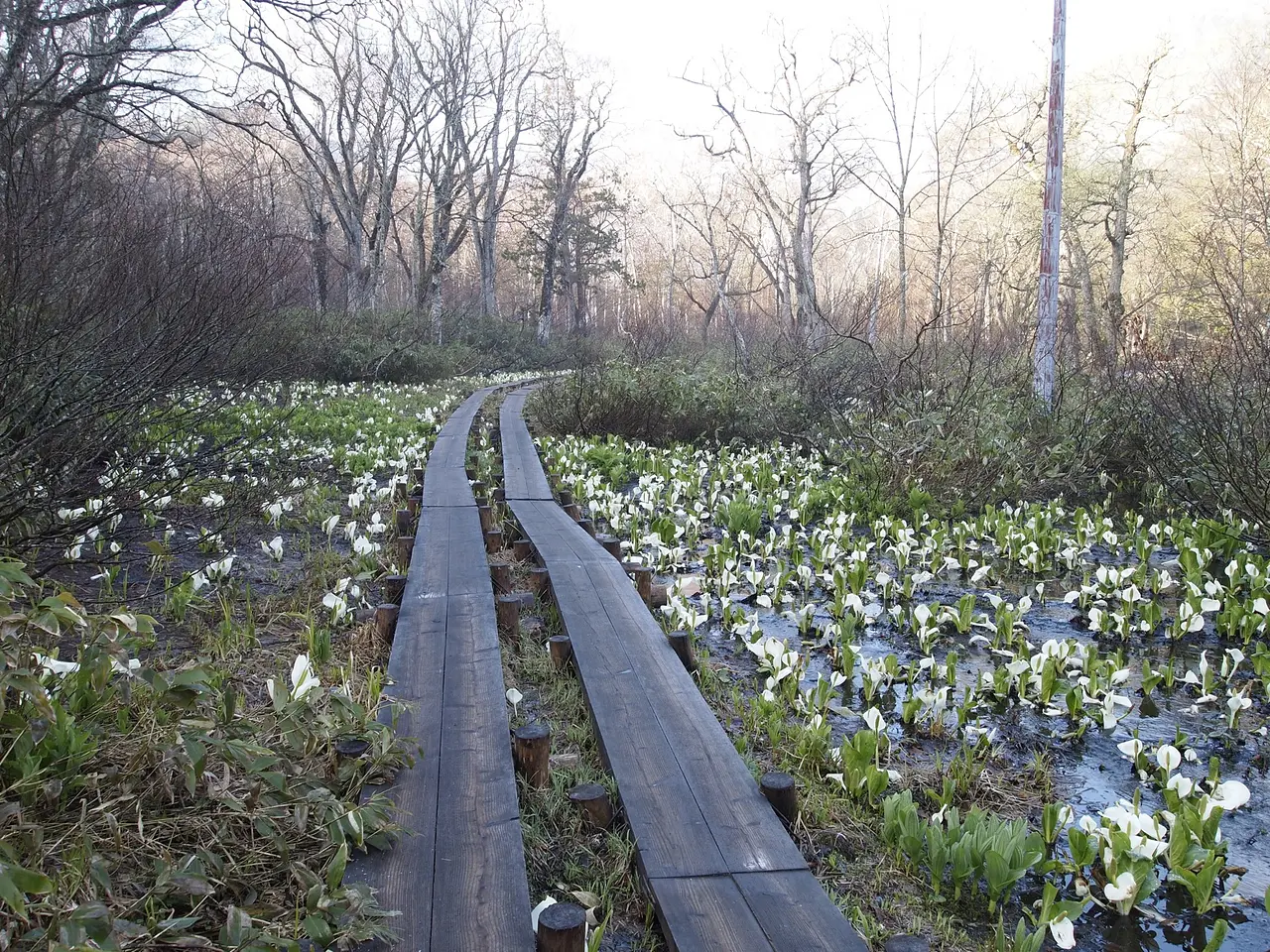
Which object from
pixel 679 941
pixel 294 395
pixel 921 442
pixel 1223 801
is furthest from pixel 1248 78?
pixel 679 941

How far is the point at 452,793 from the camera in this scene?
8.12 ft

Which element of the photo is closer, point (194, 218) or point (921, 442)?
point (921, 442)

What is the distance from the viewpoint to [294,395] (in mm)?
12836

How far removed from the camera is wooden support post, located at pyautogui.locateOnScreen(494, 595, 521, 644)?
413cm

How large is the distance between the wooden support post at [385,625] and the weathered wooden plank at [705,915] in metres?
2.01

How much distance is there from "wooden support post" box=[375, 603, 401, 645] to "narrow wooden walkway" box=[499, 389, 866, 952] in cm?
77

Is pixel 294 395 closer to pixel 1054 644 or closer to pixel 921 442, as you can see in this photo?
pixel 921 442

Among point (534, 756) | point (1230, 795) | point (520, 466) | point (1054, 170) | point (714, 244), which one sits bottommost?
point (1230, 795)

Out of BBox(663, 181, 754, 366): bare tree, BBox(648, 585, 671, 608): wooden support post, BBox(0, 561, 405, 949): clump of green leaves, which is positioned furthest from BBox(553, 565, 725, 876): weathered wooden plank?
BBox(663, 181, 754, 366): bare tree

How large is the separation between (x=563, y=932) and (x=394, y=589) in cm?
271

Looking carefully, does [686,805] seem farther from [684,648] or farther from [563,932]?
[684,648]

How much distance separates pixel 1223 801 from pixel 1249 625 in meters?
2.29

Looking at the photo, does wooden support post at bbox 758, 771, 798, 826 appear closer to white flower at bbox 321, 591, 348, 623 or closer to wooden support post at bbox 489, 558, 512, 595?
white flower at bbox 321, 591, 348, 623

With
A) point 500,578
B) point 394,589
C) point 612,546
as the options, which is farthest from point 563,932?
point 612,546
